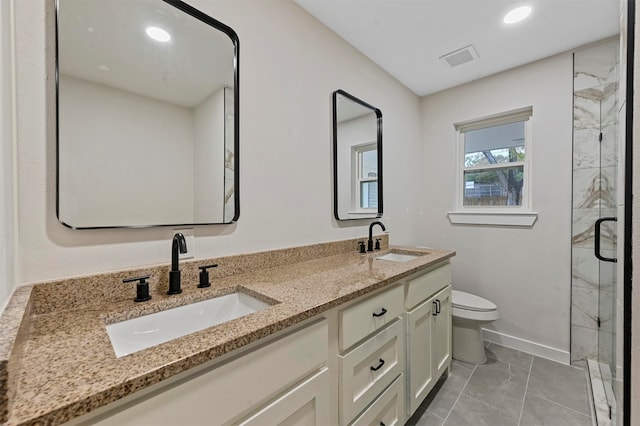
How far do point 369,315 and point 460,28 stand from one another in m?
1.96

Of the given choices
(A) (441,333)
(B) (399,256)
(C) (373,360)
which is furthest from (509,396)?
(C) (373,360)

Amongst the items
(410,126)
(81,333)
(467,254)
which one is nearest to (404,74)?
(410,126)

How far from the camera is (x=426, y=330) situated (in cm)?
156

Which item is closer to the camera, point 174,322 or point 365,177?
point 174,322

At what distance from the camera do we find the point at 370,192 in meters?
2.17

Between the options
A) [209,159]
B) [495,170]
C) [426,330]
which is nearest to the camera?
[209,159]

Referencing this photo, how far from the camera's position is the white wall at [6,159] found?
645mm

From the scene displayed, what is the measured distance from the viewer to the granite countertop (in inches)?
17.7

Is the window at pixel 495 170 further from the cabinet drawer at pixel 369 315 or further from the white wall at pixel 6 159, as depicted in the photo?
the white wall at pixel 6 159

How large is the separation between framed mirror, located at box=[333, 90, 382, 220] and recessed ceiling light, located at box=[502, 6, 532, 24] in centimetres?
98

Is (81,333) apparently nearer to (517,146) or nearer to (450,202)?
(450,202)

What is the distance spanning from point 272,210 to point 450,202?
2000mm

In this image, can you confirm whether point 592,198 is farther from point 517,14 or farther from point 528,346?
point 517,14

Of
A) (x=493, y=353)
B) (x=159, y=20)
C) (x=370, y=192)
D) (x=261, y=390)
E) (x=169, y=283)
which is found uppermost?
(x=159, y=20)
